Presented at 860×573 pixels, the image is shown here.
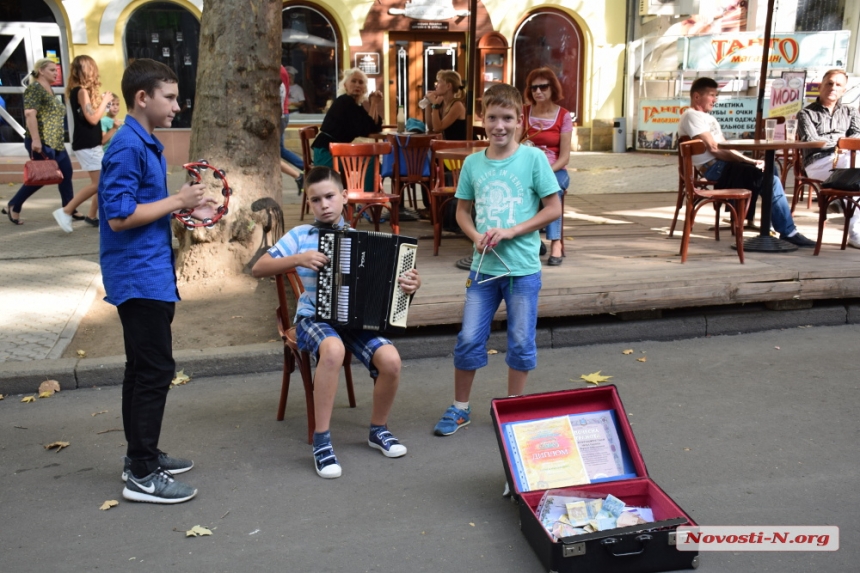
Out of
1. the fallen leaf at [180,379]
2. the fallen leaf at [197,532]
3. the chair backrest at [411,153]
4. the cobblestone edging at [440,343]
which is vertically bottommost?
the fallen leaf at [197,532]

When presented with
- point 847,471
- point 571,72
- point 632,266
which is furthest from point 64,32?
point 847,471

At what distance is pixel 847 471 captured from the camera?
374cm

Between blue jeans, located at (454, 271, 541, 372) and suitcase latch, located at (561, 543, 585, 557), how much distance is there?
137cm

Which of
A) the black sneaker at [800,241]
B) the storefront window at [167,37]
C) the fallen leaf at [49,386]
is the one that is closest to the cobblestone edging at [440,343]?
the fallen leaf at [49,386]

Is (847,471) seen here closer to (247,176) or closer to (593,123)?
(247,176)

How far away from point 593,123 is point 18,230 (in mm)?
12914

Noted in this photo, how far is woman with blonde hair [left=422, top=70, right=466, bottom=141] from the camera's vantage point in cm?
888

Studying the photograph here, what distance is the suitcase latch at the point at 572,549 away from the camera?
2.85 m

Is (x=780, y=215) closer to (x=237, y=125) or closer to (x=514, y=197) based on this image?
(x=514, y=197)

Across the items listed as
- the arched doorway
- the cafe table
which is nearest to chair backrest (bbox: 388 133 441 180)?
the cafe table

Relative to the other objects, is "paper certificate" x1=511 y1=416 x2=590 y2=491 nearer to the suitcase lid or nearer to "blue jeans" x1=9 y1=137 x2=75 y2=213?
the suitcase lid

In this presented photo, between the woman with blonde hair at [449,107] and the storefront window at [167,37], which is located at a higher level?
the storefront window at [167,37]

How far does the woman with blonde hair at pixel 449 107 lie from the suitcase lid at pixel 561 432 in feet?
19.1

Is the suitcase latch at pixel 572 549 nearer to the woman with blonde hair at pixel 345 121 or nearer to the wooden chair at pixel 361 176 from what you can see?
the wooden chair at pixel 361 176
